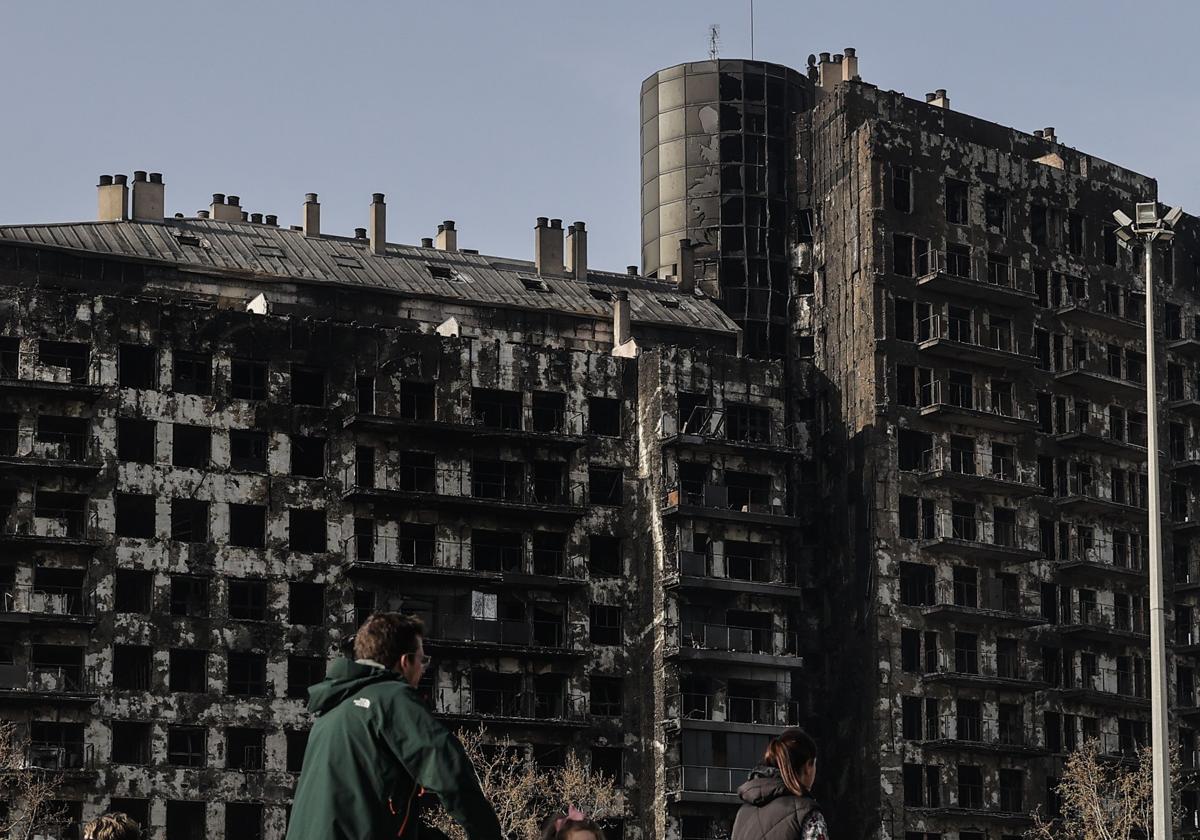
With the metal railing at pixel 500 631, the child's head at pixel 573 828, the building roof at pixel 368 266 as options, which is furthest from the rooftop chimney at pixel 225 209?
the child's head at pixel 573 828

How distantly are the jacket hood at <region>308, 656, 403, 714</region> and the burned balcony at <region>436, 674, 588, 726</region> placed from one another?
3077 inches

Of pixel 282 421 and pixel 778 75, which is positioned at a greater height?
pixel 778 75

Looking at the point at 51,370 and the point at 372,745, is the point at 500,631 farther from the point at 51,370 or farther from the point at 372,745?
the point at 372,745

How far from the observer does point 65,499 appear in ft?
285

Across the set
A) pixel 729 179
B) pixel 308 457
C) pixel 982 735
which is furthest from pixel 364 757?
pixel 729 179

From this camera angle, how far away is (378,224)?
10612 cm

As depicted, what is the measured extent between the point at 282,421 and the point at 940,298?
1221 inches

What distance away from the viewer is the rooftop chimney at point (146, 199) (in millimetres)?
102000

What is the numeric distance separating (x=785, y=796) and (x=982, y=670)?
8730 cm

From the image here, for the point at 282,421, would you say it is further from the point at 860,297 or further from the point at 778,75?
the point at 778,75

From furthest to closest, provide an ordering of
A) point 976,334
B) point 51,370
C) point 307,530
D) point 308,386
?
point 976,334 → point 308,386 → point 307,530 → point 51,370

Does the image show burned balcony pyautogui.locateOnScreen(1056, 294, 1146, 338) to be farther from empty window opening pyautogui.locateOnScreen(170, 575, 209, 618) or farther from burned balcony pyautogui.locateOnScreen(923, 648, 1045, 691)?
empty window opening pyautogui.locateOnScreen(170, 575, 209, 618)

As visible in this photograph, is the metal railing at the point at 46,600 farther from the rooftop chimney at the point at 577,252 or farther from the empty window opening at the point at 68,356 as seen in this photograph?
the rooftop chimney at the point at 577,252

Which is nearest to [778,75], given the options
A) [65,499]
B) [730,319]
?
[730,319]
